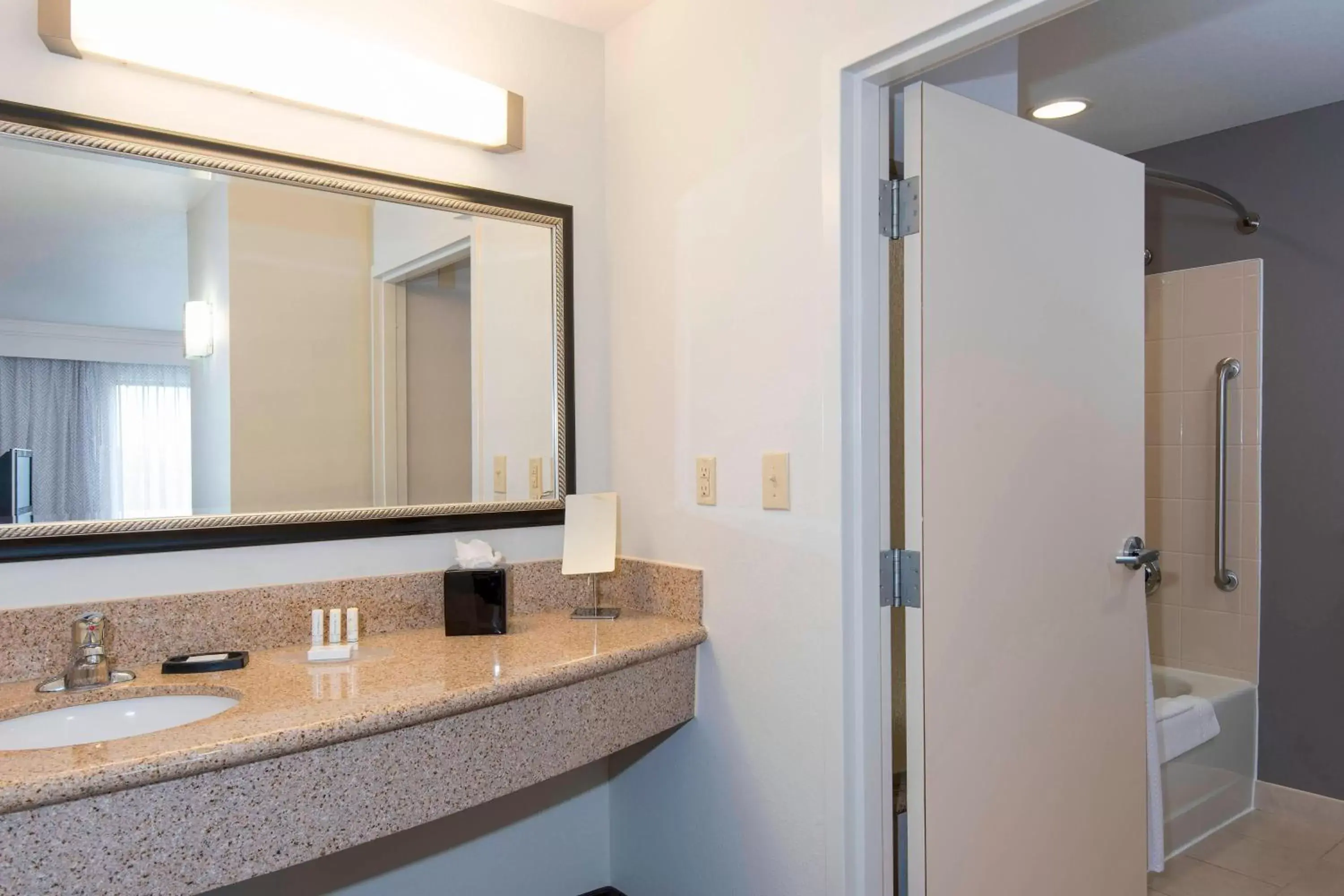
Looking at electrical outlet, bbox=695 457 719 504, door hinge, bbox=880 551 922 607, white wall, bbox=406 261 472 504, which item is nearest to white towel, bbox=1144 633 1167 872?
door hinge, bbox=880 551 922 607

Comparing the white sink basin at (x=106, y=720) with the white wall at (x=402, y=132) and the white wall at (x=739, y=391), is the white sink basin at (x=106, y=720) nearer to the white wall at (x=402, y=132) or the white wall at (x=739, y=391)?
the white wall at (x=402, y=132)

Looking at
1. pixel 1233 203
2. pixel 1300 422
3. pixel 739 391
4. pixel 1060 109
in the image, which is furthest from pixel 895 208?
pixel 1300 422

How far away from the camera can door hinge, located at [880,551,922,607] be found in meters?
1.63

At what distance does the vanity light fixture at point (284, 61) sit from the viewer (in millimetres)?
1540

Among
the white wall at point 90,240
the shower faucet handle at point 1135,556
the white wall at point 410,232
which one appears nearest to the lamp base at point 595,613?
the white wall at point 410,232

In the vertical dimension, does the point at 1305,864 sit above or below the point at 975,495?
below

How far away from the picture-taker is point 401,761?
1404mm

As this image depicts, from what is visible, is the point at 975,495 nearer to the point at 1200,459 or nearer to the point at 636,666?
the point at 636,666

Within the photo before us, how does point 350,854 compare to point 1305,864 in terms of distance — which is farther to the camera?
point 1305,864

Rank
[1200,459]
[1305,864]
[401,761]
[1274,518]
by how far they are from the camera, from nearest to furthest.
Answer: [401,761] → [1305,864] → [1274,518] → [1200,459]

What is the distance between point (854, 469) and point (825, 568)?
0.65 feet

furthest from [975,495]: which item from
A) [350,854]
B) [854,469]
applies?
[350,854]

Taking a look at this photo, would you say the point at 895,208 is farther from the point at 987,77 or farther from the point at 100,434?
the point at 100,434

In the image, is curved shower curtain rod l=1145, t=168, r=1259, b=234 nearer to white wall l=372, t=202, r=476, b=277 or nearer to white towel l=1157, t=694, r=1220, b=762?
white towel l=1157, t=694, r=1220, b=762
